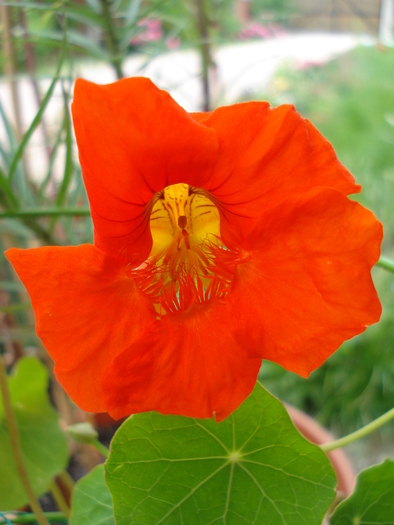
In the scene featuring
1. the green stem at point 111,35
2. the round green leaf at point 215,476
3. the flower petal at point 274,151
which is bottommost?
the round green leaf at point 215,476

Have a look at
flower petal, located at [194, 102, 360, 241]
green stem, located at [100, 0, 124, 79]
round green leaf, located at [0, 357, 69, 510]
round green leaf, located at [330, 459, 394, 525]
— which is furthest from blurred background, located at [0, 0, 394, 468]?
round green leaf, located at [330, 459, 394, 525]

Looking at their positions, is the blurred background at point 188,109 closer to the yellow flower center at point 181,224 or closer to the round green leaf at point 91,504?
the yellow flower center at point 181,224

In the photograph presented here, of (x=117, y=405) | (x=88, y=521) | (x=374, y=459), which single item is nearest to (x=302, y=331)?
(x=117, y=405)

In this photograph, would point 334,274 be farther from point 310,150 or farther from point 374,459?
point 374,459

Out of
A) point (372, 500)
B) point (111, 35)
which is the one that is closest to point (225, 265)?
point (372, 500)

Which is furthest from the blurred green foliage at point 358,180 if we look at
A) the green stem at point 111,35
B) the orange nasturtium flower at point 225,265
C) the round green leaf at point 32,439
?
the round green leaf at point 32,439

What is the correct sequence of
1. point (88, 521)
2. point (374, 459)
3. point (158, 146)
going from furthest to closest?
point (374, 459)
point (88, 521)
point (158, 146)

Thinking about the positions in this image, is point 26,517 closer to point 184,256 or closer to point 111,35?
point 184,256
